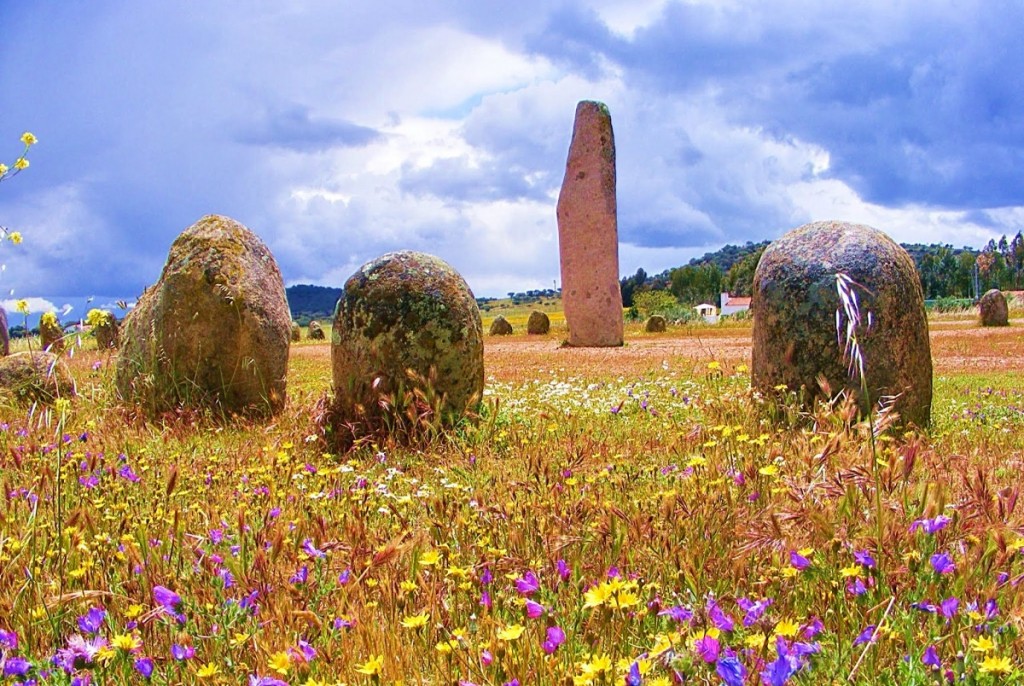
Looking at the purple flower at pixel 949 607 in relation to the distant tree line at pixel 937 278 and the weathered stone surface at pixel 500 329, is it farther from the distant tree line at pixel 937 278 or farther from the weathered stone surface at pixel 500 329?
the distant tree line at pixel 937 278

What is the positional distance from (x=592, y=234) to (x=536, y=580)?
21083 millimetres

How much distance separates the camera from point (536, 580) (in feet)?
9.11

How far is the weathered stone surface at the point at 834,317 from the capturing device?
7.81m

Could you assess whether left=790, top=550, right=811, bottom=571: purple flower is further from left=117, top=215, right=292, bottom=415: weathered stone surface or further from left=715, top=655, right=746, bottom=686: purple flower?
left=117, top=215, right=292, bottom=415: weathered stone surface

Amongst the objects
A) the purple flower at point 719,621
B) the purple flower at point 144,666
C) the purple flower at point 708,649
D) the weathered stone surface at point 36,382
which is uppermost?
the weathered stone surface at point 36,382

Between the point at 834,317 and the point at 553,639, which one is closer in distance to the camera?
the point at 553,639

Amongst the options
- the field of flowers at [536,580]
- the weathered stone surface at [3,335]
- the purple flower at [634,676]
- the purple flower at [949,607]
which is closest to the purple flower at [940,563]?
the field of flowers at [536,580]

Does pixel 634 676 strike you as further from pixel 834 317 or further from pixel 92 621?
pixel 834 317

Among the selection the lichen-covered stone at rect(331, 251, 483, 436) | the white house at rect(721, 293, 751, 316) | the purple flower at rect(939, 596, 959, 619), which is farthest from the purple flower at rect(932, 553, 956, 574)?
the white house at rect(721, 293, 751, 316)

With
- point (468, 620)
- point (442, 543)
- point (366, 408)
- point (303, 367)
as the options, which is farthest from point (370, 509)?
point (303, 367)

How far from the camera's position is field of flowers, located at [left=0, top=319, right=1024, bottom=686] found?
7.56 feet

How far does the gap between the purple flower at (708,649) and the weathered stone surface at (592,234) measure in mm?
21604

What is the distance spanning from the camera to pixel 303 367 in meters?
18.5

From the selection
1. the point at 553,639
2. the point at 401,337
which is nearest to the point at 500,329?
the point at 401,337
